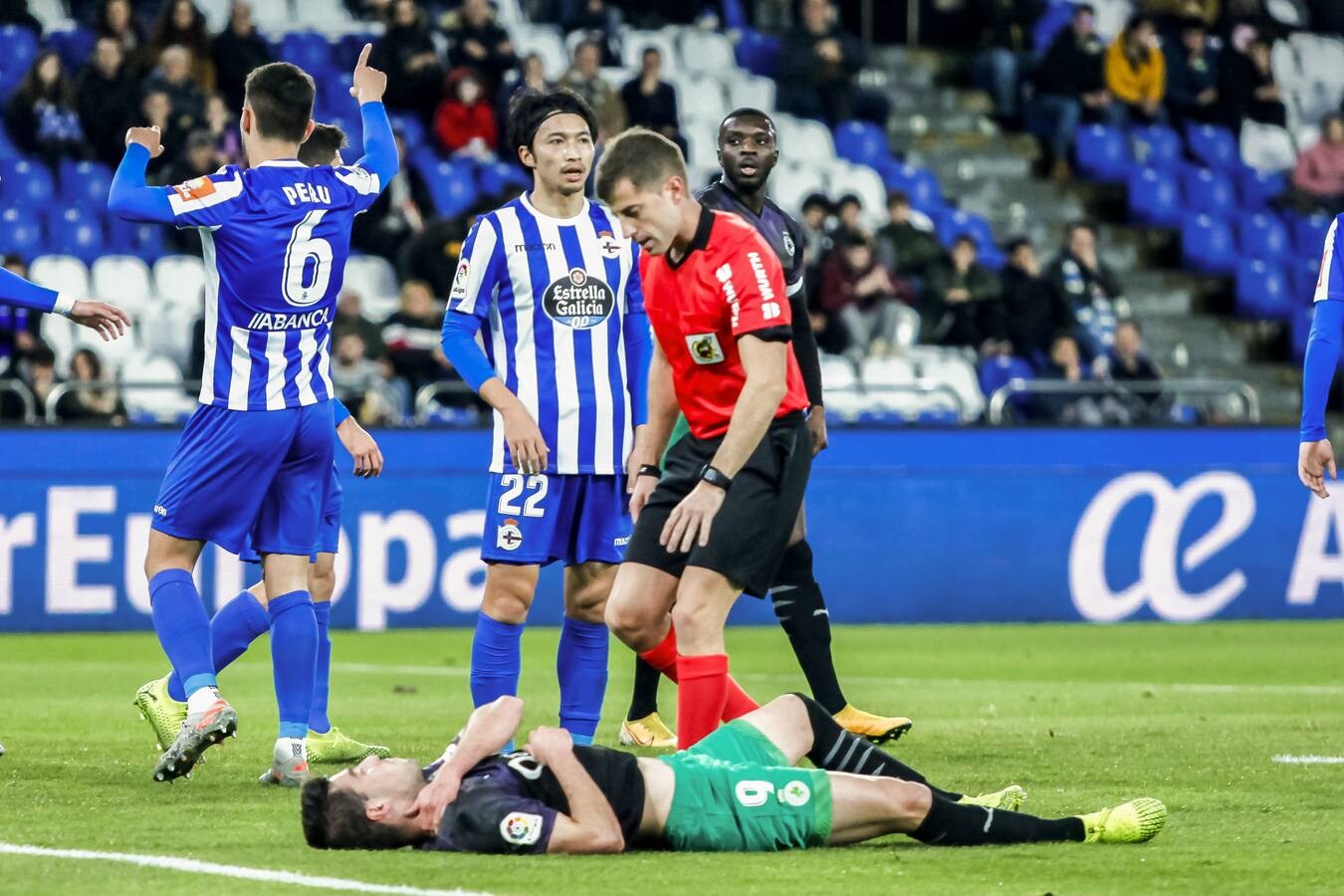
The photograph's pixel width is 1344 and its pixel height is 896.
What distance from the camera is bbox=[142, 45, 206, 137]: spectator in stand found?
16.4m

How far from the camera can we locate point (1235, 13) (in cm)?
2261

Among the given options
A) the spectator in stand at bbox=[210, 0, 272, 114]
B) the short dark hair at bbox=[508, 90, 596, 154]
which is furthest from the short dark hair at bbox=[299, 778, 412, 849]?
the spectator in stand at bbox=[210, 0, 272, 114]

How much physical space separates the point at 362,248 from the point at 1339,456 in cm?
740

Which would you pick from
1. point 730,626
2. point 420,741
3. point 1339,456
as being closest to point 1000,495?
point 730,626

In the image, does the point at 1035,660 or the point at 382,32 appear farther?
the point at 382,32

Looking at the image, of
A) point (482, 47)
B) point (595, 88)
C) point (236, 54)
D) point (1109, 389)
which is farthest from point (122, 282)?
point (1109, 389)

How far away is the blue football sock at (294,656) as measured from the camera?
706 cm

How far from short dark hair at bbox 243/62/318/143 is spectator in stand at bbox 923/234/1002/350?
34.2 feet

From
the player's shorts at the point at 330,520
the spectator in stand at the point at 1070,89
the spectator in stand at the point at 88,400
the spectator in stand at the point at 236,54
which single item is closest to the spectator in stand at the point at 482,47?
the spectator in stand at the point at 236,54

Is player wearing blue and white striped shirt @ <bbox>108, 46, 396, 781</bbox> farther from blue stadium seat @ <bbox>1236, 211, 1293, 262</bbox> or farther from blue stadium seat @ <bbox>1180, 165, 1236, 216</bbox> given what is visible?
blue stadium seat @ <bbox>1180, 165, 1236, 216</bbox>

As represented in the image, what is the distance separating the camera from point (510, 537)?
7.43 metres

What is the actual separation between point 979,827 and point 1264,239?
51.5 ft

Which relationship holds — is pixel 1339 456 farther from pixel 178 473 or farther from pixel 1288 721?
pixel 178 473

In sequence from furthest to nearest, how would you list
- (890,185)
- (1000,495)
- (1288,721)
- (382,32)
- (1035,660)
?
1. (890,185)
2. (382,32)
3. (1000,495)
4. (1035,660)
5. (1288,721)
